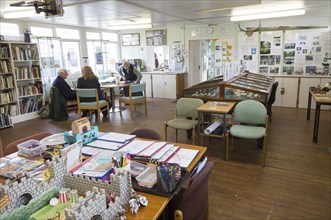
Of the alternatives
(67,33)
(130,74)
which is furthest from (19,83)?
(130,74)

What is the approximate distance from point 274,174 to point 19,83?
20.8 ft

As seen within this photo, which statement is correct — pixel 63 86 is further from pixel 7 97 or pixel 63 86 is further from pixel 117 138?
pixel 117 138

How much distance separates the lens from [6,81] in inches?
230

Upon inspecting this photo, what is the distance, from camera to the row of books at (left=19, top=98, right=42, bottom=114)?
6323 mm

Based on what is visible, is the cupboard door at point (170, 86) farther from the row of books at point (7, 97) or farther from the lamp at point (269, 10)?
the row of books at point (7, 97)

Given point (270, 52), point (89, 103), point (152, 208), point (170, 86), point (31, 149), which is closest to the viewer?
point (152, 208)

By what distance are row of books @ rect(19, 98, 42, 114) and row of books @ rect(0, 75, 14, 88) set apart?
1.80ft

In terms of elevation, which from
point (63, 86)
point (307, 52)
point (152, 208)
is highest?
point (307, 52)

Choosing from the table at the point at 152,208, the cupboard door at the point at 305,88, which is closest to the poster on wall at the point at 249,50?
the cupboard door at the point at 305,88

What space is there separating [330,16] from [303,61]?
50.7 inches

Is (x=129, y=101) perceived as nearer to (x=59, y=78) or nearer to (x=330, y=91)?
(x=59, y=78)

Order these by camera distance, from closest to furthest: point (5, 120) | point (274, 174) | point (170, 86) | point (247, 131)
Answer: point (274, 174), point (247, 131), point (5, 120), point (170, 86)

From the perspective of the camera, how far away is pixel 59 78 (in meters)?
6.29

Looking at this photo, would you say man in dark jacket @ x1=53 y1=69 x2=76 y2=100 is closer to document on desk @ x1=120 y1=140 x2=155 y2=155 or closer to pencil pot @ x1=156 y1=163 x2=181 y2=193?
document on desk @ x1=120 y1=140 x2=155 y2=155
